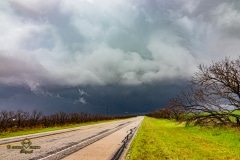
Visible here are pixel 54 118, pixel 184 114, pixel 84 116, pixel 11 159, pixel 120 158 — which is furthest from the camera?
pixel 84 116

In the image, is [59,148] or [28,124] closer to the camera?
[59,148]

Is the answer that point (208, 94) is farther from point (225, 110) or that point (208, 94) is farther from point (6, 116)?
point (6, 116)

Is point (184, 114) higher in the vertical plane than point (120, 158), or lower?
higher

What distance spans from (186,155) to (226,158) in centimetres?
193

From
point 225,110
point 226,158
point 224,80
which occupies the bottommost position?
point 226,158

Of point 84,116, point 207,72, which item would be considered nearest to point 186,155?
point 207,72

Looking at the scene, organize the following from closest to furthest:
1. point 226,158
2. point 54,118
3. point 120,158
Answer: point 120,158, point 226,158, point 54,118

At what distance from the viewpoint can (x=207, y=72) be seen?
119 feet

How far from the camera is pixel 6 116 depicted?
47.7m

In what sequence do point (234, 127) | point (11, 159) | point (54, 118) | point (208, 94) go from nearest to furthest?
point (11, 159), point (234, 127), point (208, 94), point (54, 118)

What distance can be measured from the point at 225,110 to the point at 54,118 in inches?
1721

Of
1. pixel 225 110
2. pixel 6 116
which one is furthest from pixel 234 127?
pixel 6 116

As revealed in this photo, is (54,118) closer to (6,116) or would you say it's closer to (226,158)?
(6,116)

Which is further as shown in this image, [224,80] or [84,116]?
[84,116]
